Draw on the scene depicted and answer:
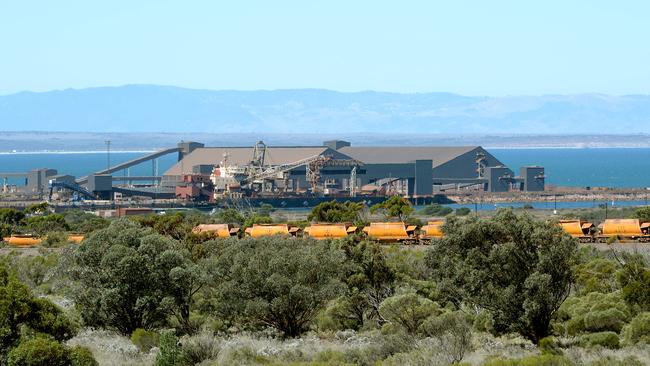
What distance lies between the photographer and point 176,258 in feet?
105

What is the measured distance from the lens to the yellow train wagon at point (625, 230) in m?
49.2

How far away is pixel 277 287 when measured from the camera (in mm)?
31297

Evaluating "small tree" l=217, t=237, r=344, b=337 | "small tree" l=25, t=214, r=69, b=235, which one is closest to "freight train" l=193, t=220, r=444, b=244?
"small tree" l=25, t=214, r=69, b=235

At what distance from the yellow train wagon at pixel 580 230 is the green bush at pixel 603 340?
2143 centimetres

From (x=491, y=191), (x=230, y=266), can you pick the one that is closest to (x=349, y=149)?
(x=491, y=191)

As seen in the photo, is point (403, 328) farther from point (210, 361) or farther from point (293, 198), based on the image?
point (293, 198)

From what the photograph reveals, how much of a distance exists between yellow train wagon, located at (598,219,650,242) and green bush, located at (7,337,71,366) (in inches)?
1165

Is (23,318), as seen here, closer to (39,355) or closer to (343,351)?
(39,355)

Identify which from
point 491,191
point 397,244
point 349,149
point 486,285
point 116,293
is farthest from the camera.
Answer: point 349,149

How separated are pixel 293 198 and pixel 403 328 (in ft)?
316

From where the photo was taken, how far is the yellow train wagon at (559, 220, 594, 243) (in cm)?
4897

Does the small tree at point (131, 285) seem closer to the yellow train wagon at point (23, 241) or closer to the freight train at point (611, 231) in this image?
the freight train at point (611, 231)

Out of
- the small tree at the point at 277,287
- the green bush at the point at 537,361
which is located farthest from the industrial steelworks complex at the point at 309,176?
the green bush at the point at 537,361

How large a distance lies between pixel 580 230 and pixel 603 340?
2283cm
